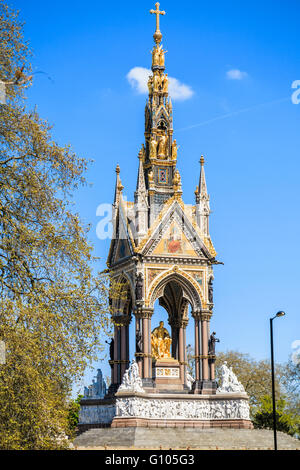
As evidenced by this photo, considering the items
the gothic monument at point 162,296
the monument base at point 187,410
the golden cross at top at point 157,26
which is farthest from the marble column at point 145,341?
the golden cross at top at point 157,26

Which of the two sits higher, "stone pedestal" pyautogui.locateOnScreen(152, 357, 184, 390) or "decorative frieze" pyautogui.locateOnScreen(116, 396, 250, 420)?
"stone pedestal" pyautogui.locateOnScreen(152, 357, 184, 390)

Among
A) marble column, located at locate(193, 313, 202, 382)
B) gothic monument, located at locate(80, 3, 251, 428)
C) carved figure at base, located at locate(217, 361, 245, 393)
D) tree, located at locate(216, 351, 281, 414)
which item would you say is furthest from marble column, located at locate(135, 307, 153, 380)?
tree, located at locate(216, 351, 281, 414)

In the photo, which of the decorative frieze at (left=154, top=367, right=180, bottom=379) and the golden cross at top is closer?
the decorative frieze at (left=154, top=367, right=180, bottom=379)

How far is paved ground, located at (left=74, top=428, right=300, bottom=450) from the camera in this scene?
39.7 metres

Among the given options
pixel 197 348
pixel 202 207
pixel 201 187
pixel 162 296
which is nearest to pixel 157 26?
pixel 201 187

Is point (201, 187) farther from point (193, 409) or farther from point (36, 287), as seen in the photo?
point (36, 287)

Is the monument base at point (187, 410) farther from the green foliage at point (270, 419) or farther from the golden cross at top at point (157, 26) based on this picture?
the golden cross at top at point (157, 26)

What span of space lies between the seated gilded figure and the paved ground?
14.8 feet

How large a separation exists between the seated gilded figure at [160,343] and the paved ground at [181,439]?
14.8ft

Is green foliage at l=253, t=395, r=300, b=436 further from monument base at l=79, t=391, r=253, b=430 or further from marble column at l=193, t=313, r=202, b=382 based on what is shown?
monument base at l=79, t=391, r=253, b=430

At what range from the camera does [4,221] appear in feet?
74.9

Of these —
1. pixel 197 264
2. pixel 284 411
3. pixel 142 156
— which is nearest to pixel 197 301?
pixel 197 264
